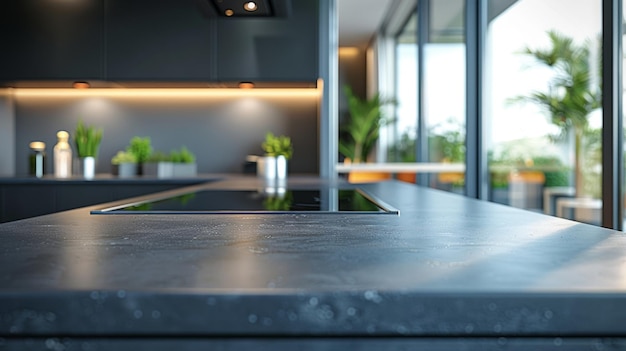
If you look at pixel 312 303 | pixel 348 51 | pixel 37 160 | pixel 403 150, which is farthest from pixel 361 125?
pixel 312 303

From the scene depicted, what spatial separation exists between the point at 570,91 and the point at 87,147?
2514 mm

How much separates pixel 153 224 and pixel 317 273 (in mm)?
475

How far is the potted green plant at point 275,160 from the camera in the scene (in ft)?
10.8

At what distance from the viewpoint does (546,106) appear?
230 centimetres

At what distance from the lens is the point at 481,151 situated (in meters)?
3.09

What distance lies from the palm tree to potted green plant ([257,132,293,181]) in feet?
4.58

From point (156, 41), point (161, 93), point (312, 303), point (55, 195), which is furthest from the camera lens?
point (161, 93)

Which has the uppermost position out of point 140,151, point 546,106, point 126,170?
point 546,106

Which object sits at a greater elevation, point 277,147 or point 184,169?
point 277,147

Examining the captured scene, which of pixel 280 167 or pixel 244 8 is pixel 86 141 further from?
pixel 244 8

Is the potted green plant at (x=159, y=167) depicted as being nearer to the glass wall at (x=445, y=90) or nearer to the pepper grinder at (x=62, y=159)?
the pepper grinder at (x=62, y=159)

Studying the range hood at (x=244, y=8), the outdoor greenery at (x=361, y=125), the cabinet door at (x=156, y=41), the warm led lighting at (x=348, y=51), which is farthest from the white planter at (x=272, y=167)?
the range hood at (x=244, y=8)

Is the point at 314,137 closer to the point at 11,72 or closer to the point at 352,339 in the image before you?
the point at 11,72

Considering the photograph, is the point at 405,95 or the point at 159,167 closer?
the point at 159,167
